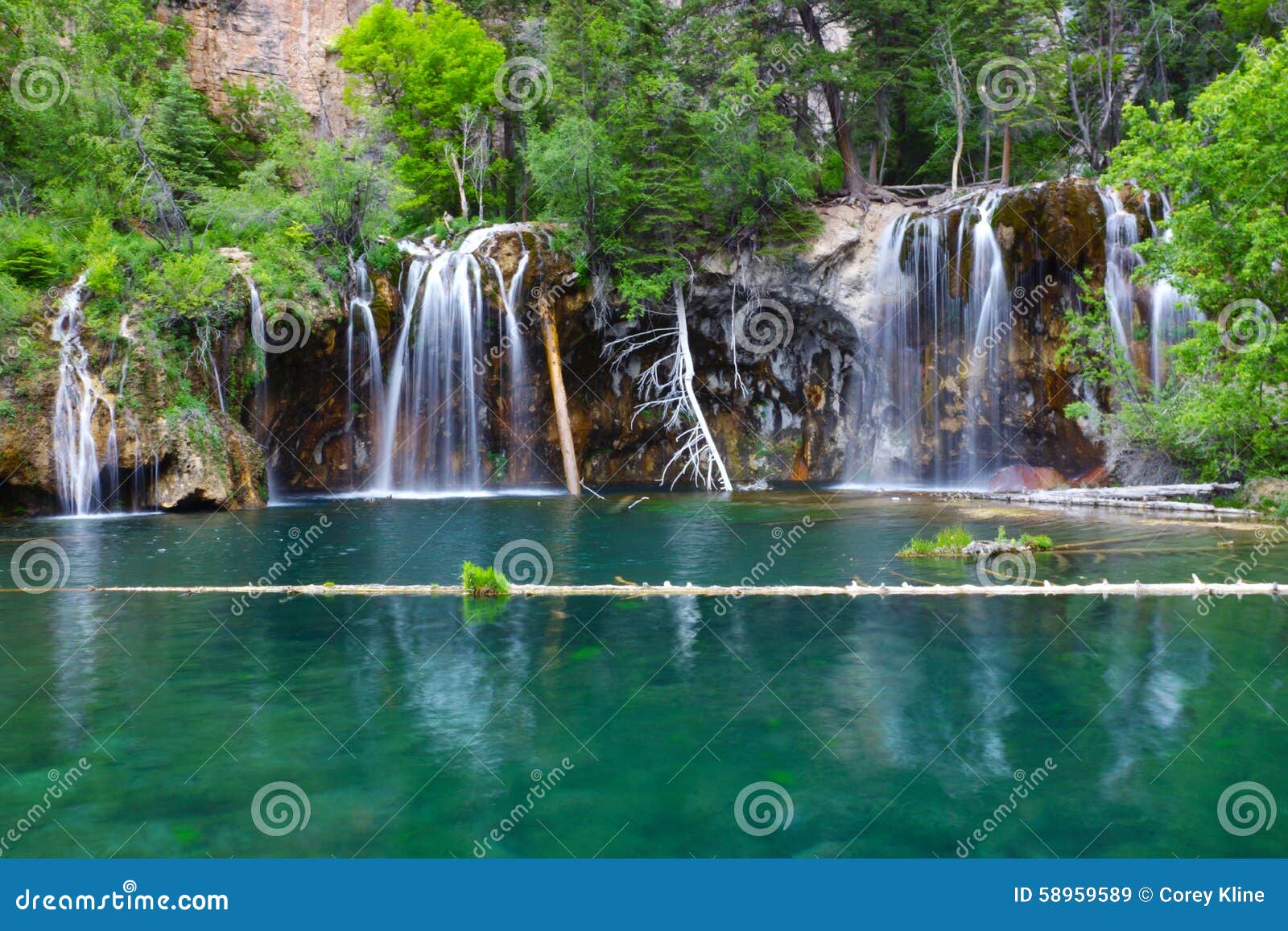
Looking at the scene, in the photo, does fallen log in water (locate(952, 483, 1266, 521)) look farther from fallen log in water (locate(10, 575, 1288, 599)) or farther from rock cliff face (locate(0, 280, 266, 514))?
rock cliff face (locate(0, 280, 266, 514))

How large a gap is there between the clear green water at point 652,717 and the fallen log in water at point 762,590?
0.67 feet

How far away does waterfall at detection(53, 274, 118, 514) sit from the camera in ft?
68.0

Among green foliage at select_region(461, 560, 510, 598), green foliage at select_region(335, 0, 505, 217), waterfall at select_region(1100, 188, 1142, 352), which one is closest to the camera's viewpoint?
green foliage at select_region(461, 560, 510, 598)

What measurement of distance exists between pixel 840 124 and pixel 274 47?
85.2ft

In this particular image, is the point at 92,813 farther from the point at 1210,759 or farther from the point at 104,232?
the point at 104,232

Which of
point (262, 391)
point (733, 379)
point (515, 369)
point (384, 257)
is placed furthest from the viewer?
point (733, 379)

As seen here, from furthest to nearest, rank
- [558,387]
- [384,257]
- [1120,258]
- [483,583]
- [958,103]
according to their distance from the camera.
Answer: [958,103] < [384,257] < [558,387] < [1120,258] < [483,583]

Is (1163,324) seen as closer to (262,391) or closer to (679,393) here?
(679,393)

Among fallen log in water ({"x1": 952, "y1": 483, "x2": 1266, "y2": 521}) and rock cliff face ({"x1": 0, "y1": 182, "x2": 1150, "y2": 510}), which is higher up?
rock cliff face ({"x1": 0, "y1": 182, "x2": 1150, "y2": 510})

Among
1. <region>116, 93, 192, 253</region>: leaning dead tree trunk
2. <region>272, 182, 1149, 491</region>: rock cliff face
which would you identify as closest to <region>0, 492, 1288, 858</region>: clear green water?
<region>272, 182, 1149, 491</region>: rock cliff face

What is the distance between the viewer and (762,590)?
9.88 meters

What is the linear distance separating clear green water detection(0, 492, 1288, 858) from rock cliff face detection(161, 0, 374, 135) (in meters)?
34.2

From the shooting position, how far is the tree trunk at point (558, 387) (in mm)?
26484

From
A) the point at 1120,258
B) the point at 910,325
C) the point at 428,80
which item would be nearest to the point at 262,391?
the point at 428,80
